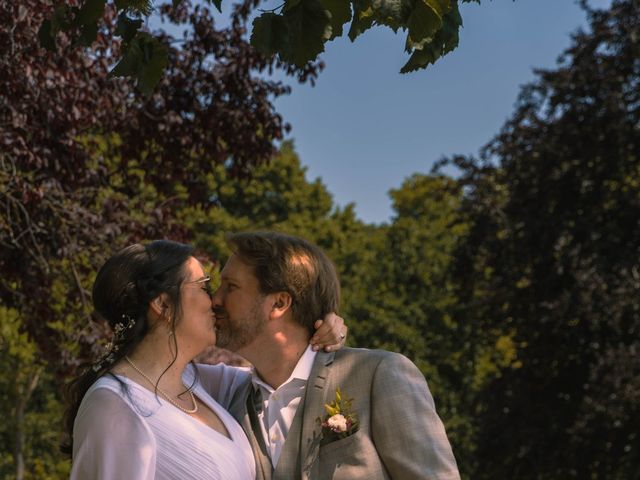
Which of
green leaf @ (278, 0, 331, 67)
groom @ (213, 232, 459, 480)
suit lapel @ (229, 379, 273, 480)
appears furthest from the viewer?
suit lapel @ (229, 379, 273, 480)

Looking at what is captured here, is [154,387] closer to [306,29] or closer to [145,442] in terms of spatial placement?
[145,442]

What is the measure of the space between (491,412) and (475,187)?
12.4 ft

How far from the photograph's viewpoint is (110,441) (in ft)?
11.1

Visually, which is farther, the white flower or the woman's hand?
the woman's hand

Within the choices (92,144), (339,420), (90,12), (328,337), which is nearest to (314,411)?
(339,420)

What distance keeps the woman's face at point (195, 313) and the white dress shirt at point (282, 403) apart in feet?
1.07

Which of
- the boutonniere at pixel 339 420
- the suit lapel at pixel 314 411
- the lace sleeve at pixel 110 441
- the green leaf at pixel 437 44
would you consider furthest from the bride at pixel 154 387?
the green leaf at pixel 437 44

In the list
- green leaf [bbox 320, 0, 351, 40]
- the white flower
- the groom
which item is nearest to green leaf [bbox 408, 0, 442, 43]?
green leaf [bbox 320, 0, 351, 40]

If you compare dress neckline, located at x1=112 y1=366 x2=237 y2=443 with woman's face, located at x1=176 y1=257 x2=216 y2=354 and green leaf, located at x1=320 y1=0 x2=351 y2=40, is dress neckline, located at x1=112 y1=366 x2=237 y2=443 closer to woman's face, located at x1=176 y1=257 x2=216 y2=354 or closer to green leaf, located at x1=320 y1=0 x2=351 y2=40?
woman's face, located at x1=176 y1=257 x2=216 y2=354

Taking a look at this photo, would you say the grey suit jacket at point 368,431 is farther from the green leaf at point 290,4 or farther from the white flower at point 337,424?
the green leaf at point 290,4

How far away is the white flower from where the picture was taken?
3697mm

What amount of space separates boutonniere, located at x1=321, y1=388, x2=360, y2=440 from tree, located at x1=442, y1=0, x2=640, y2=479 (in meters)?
11.1

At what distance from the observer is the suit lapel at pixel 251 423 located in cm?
384

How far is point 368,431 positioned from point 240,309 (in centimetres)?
71
